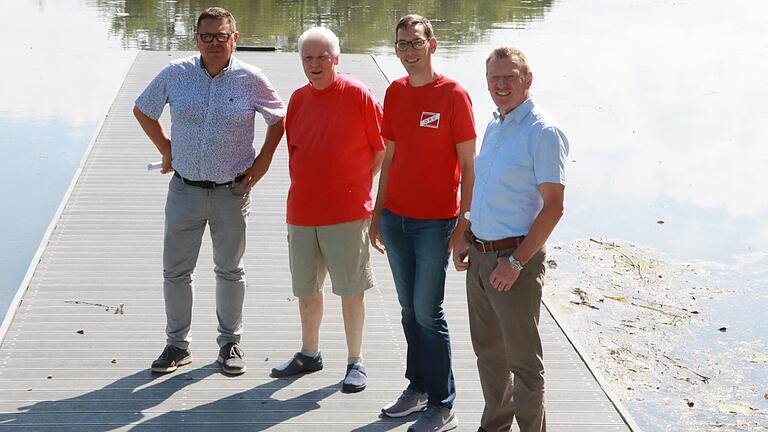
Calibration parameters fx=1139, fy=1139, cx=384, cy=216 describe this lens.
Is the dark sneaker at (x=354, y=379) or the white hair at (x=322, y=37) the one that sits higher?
the white hair at (x=322, y=37)

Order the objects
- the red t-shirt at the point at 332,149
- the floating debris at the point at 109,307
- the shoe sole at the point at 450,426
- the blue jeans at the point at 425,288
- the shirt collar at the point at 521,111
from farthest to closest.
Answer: the floating debris at the point at 109,307 < the red t-shirt at the point at 332,149 < the shoe sole at the point at 450,426 < the blue jeans at the point at 425,288 < the shirt collar at the point at 521,111

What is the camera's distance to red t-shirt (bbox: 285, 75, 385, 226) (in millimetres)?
4262

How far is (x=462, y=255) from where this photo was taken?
12.9 feet

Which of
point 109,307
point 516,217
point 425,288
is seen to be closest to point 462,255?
point 425,288

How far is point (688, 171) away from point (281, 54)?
5471mm

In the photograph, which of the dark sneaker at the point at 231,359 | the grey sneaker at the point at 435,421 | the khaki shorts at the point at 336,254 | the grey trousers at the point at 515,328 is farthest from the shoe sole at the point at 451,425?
the dark sneaker at the point at 231,359

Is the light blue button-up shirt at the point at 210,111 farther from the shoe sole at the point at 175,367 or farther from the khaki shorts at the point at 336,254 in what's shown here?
the shoe sole at the point at 175,367

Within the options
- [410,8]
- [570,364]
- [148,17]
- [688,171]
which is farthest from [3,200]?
[410,8]

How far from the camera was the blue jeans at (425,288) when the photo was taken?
405cm

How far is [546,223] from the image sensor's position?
11.7ft

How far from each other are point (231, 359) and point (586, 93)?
9.07 meters

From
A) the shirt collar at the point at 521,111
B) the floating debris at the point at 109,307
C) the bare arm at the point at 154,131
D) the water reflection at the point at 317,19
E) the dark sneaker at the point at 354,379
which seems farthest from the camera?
the water reflection at the point at 317,19

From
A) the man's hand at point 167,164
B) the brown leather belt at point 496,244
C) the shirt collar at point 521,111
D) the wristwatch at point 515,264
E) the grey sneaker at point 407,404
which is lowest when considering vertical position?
the grey sneaker at point 407,404

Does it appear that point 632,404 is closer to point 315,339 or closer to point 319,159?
point 315,339
